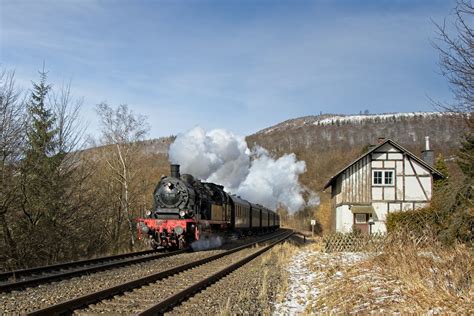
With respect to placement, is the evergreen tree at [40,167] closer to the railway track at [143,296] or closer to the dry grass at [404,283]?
the railway track at [143,296]

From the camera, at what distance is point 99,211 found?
886 inches

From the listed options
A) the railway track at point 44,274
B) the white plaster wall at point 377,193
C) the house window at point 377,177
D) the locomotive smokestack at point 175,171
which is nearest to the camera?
the railway track at point 44,274

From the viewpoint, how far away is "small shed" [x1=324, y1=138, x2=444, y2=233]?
33.6 meters

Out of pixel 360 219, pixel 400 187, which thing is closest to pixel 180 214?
pixel 360 219

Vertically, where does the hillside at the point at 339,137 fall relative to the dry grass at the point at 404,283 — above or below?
above

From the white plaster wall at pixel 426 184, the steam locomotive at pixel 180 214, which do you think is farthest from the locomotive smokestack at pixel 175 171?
the white plaster wall at pixel 426 184

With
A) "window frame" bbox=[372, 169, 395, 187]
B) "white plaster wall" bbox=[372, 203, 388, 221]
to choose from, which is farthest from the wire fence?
"window frame" bbox=[372, 169, 395, 187]

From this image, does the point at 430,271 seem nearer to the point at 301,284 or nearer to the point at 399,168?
the point at 301,284

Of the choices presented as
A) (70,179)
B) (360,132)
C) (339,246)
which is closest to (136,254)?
(70,179)

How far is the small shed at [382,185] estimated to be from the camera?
110 ft

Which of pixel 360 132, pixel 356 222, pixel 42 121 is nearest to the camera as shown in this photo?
pixel 42 121

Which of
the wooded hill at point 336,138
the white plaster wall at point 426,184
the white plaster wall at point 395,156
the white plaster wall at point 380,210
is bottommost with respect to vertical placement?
the white plaster wall at point 380,210

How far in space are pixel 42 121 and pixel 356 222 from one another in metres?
23.2

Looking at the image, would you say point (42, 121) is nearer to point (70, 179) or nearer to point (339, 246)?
point (70, 179)
